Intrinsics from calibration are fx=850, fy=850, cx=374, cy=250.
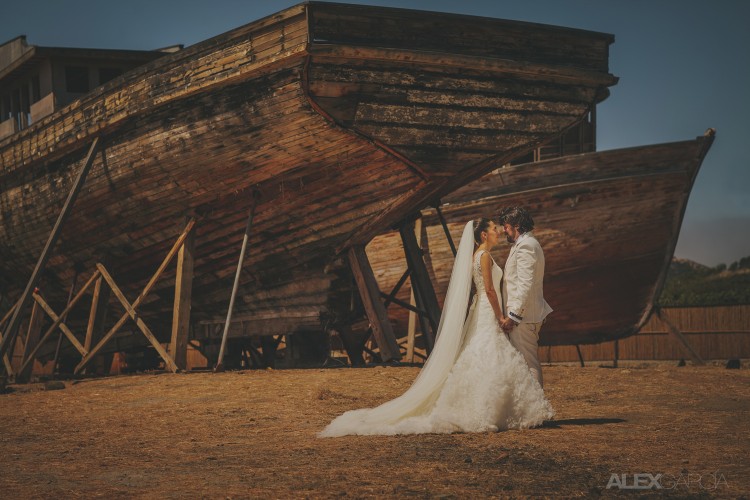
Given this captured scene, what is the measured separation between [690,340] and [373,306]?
47.5 ft

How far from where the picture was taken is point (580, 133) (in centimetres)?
1759

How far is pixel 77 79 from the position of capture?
14.7 meters

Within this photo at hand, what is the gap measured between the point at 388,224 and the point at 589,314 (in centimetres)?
664

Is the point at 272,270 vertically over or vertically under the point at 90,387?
over

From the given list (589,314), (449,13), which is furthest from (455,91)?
(589,314)

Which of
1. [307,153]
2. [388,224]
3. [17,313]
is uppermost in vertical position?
[307,153]

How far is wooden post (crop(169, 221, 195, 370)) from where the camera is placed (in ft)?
37.7

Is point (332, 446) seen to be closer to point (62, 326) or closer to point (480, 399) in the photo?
point (480, 399)

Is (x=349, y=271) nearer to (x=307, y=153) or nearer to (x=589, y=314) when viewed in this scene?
A: (x=307, y=153)

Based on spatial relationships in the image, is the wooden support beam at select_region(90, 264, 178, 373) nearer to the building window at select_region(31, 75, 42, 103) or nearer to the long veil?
the building window at select_region(31, 75, 42, 103)

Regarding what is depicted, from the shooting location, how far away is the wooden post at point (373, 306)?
12422 millimetres

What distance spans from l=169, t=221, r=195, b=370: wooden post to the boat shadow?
6.00m

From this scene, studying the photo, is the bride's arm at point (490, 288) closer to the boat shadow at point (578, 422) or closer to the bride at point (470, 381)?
the bride at point (470, 381)

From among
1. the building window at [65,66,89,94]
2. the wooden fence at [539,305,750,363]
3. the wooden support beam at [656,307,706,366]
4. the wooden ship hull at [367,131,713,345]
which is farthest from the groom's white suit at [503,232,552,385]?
the wooden fence at [539,305,750,363]
